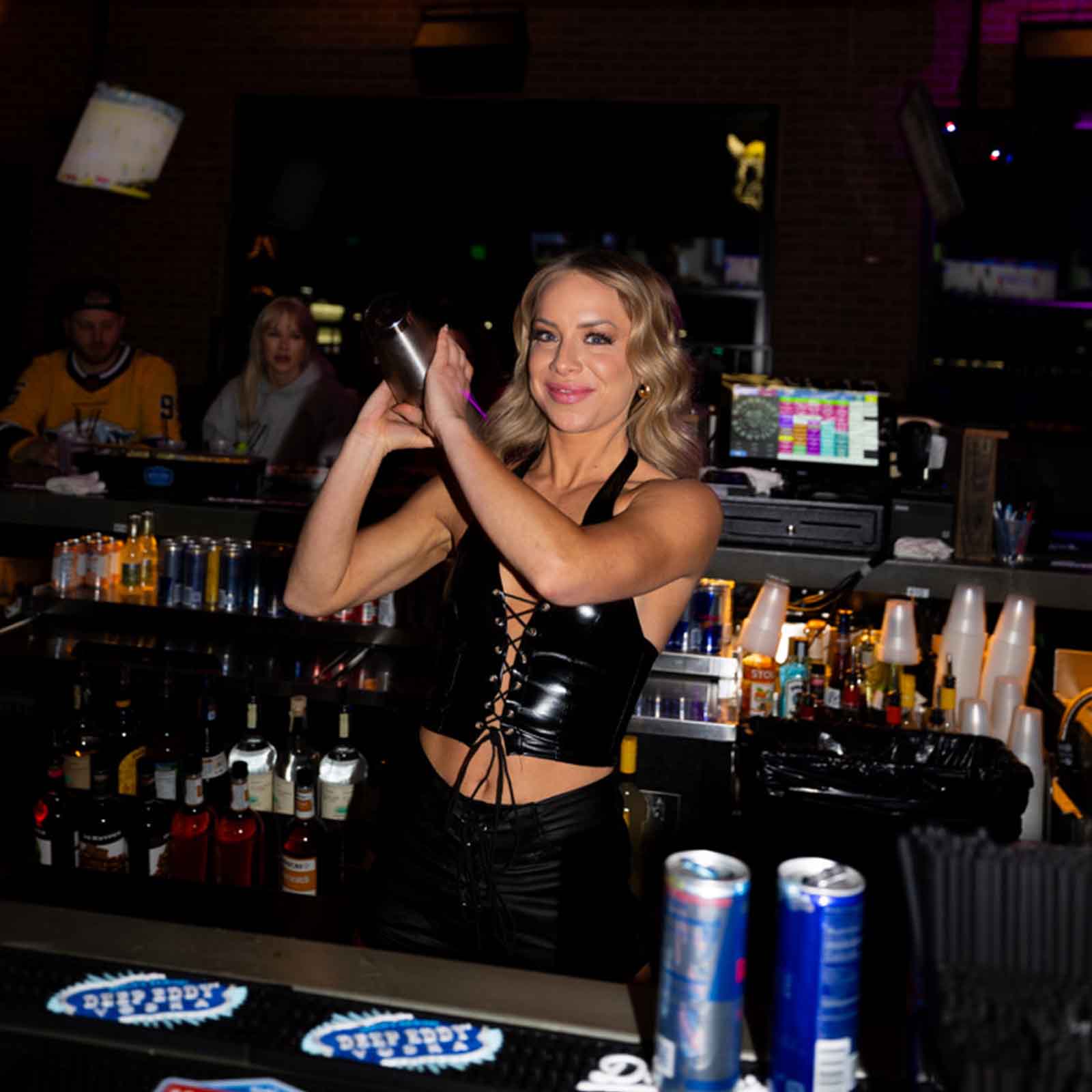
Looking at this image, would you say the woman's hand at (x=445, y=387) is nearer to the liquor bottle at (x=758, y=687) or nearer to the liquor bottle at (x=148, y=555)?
the liquor bottle at (x=758, y=687)

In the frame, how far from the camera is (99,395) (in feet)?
15.6

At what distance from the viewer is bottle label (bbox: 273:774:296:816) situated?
2779mm

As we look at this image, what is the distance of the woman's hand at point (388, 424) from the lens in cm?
174

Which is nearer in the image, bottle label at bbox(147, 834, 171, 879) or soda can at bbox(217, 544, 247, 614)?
bottle label at bbox(147, 834, 171, 879)

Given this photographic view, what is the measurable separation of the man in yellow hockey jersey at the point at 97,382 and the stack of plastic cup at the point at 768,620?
8.81ft

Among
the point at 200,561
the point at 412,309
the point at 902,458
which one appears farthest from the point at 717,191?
the point at 412,309

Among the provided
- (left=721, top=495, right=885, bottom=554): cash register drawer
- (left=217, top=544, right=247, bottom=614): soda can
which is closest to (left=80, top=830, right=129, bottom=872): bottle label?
(left=217, top=544, right=247, bottom=614): soda can

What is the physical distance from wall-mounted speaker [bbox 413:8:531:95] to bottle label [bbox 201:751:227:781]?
497 centimetres

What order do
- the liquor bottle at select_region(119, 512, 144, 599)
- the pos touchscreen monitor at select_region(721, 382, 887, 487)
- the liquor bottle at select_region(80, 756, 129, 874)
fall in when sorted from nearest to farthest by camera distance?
the liquor bottle at select_region(80, 756, 129, 874)
the pos touchscreen monitor at select_region(721, 382, 887, 487)
the liquor bottle at select_region(119, 512, 144, 599)

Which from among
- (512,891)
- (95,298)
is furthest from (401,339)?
(95,298)

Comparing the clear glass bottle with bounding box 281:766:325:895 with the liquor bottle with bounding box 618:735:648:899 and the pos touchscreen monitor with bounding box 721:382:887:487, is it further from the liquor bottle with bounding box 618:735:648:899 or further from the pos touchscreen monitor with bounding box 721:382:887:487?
the pos touchscreen monitor with bounding box 721:382:887:487

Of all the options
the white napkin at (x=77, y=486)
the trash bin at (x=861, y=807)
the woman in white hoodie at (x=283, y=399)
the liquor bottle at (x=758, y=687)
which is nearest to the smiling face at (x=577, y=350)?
the trash bin at (x=861, y=807)

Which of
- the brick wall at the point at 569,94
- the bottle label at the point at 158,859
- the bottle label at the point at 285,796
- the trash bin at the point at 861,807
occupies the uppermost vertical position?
the brick wall at the point at 569,94

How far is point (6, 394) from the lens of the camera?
766 centimetres
